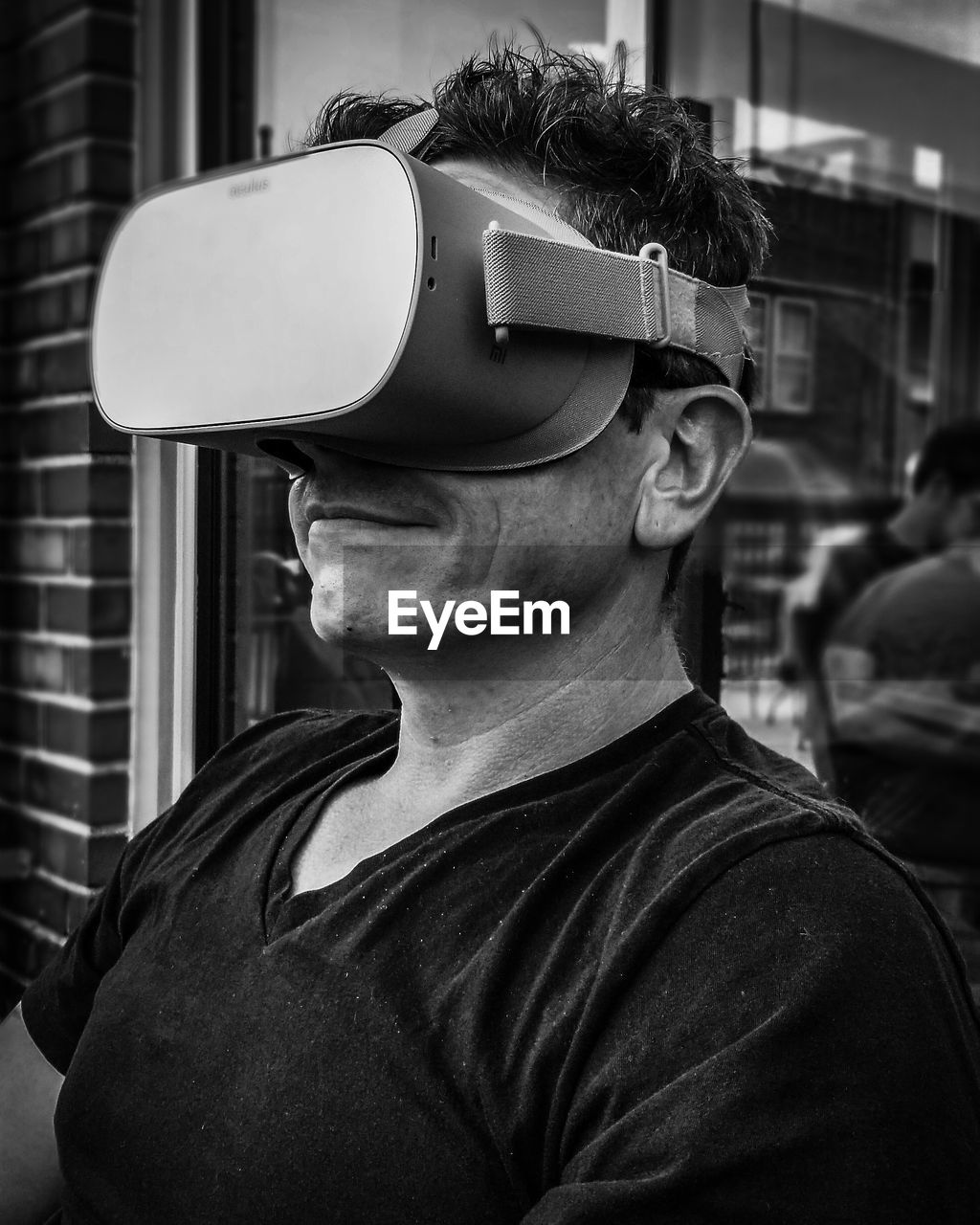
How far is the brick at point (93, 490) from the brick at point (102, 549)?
0.08 ft

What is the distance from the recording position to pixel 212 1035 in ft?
3.27

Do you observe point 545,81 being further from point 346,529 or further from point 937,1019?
point 937,1019

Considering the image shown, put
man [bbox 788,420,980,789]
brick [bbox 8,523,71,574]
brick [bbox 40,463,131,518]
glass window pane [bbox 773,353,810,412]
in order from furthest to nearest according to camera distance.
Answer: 1. man [bbox 788,420,980,789]
2. brick [bbox 8,523,71,574]
3. brick [bbox 40,463,131,518]
4. glass window pane [bbox 773,353,810,412]

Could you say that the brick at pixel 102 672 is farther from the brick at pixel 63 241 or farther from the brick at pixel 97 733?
the brick at pixel 63 241

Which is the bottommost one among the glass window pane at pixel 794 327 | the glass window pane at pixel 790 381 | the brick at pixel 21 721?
the brick at pixel 21 721

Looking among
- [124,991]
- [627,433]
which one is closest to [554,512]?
[627,433]

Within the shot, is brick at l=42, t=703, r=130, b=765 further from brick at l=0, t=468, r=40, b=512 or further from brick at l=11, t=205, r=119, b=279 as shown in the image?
brick at l=11, t=205, r=119, b=279

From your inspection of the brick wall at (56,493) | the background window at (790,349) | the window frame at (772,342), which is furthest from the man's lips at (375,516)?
the brick wall at (56,493)

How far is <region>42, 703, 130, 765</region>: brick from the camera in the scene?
6.95ft

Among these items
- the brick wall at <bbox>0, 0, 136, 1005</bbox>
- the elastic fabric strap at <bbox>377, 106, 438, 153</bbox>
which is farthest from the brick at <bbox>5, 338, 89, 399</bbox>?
the elastic fabric strap at <bbox>377, 106, 438, 153</bbox>

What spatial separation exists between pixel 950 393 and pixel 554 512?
461 cm

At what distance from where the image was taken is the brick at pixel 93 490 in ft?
6.86

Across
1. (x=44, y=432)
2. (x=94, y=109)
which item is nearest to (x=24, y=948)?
(x=44, y=432)

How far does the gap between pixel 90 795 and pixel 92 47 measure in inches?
46.4
